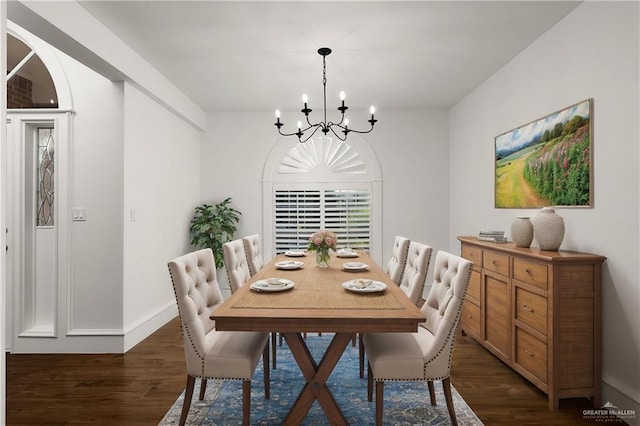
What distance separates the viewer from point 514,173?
3.45m

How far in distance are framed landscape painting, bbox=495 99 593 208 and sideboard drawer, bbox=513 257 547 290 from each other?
53 centimetres

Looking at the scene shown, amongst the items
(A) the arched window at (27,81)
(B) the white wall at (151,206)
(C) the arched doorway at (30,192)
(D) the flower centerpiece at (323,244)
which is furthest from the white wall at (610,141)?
(A) the arched window at (27,81)

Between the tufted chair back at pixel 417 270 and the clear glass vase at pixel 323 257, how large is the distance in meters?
0.65

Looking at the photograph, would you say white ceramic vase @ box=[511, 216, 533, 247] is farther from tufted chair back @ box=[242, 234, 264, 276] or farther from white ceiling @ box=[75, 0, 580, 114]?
tufted chair back @ box=[242, 234, 264, 276]

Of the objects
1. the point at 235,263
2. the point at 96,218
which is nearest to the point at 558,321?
the point at 235,263

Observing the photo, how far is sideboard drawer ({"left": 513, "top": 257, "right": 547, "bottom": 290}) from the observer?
2404 mm

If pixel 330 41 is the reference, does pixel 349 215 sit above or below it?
below

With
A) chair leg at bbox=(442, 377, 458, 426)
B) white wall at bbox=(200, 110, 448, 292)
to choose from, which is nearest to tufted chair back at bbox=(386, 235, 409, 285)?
chair leg at bbox=(442, 377, 458, 426)

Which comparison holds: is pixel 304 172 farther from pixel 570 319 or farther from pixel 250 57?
pixel 570 319

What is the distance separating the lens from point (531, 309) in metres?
2.54

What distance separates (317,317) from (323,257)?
1.28m

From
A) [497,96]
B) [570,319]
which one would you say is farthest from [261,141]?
[570,319]

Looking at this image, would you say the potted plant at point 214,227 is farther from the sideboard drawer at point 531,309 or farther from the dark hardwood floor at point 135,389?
the sideboard drawer at point 531,309

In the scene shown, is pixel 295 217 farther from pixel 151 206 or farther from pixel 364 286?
pixel 364 286
